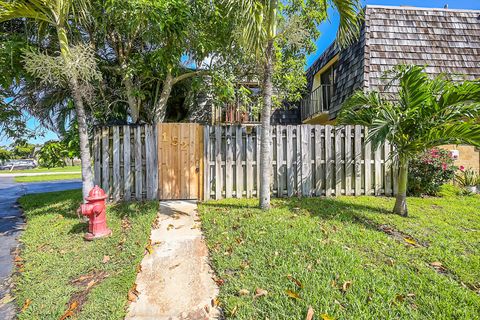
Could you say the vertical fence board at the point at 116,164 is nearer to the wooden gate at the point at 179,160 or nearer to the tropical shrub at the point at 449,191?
the wooden gate at the point at 179,160

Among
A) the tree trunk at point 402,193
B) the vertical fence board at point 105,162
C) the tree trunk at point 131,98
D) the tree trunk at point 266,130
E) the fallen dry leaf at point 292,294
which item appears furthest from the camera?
the tree trunk at point 131,98

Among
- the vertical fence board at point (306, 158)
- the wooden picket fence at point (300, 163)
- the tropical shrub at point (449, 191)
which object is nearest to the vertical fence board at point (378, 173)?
the wooden picket fence at point (300, 163)

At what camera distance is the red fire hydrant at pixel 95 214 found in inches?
155

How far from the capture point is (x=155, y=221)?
15.3 feet

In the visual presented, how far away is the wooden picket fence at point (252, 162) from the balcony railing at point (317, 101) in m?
4.08

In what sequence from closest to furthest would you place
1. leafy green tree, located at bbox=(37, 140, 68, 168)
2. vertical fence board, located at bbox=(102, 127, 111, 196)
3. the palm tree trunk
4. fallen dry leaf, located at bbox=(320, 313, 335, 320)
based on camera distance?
1. fallen dry leaf, located at bbox=(320, 313, 335, 320)
2. the palm tree trunk
3. leafy green tree, located at bbox=(37, 140, 68, 168)
4. vertical fence board, located at bbox=(102, 127, 111, 196)

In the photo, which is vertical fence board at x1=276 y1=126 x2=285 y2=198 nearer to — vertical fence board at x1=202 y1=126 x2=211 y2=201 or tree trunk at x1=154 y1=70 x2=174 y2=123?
vertical fence board at x1=202 y1=126 x2=211 y2=201

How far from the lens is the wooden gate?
594cm

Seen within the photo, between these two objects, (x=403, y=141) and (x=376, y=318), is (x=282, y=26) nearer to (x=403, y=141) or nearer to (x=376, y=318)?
(x=403, y=141)

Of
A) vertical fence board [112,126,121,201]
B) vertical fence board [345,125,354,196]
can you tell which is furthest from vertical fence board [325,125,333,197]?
vertical fence board [112,126,121,201]

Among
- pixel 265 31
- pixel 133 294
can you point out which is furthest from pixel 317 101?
pixel 133 294

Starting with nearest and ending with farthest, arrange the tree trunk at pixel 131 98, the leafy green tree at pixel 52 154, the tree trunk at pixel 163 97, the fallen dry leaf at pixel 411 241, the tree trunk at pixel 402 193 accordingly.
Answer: the fallen dry leaf at pixel 411 241 < the tree trunk at pixel 402 193 < the leafy green tree at pixel 52 154 < the tree trunk at pixel 131 98 < the tree trunk at pixel 163 97

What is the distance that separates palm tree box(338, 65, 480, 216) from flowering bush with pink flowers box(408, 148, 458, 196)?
1.85 m

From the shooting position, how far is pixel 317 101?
34.4ft
